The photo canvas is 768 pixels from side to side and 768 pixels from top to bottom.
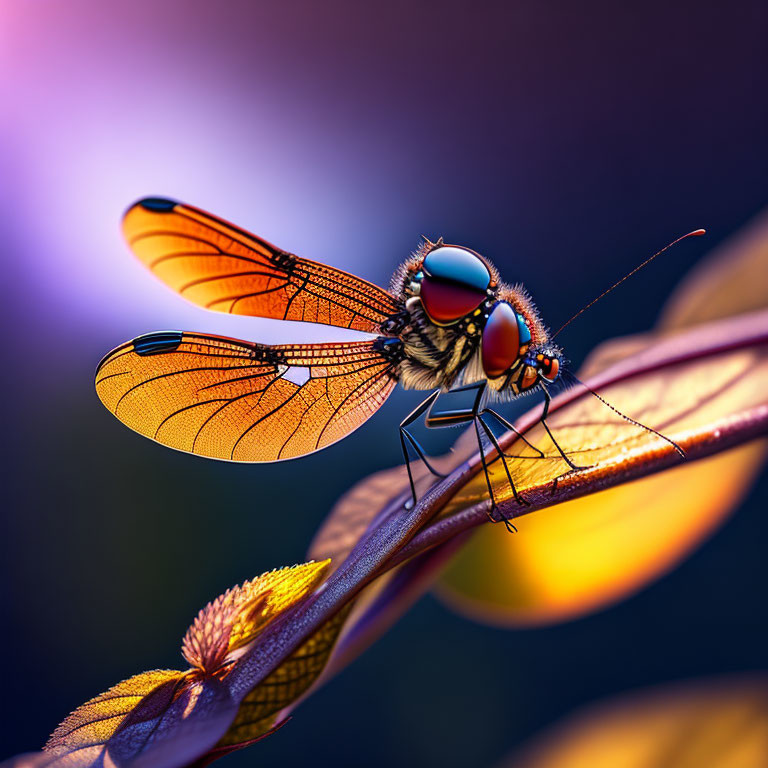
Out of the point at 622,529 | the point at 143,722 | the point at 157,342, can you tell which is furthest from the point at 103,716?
the point at 622,529

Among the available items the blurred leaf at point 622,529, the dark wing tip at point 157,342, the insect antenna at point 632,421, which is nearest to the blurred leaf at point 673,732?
the blurred leaf at point 622,529

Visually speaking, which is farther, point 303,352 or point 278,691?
point 303,352

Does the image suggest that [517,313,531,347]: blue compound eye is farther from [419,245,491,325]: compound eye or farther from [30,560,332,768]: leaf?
[30,560,332,768]: leaf

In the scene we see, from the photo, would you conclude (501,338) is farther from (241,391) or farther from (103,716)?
(103,716)

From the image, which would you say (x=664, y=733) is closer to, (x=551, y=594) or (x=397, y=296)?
(x=551, y=594)

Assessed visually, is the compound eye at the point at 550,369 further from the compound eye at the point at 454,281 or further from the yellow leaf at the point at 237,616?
the yellow leaf at the point at 237,616
